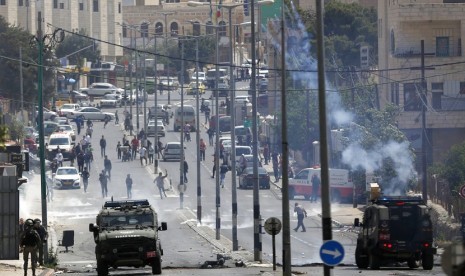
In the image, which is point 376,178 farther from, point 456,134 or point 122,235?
point 122,235

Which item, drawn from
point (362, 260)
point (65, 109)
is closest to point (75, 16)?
point (65, 109)

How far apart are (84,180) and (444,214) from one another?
76.3 ft

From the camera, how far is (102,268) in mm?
40625

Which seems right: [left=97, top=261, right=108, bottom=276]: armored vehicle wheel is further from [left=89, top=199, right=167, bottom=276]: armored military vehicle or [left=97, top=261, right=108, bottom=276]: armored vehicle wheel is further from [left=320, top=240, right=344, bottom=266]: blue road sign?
[left=320, top=240, right=344, bottom=266]: blue road sign

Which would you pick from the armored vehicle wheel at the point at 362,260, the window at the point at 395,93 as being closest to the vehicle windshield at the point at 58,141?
the window at the point at 395,93

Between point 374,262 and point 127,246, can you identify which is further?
point 374,262

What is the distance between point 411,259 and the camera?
41500 millimetres

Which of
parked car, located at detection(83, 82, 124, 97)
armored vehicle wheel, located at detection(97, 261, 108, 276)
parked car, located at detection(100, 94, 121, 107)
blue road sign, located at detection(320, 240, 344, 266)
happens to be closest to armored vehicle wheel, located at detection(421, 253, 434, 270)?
armored vehicle wheel, located at detection(97, 261, 108, 276)

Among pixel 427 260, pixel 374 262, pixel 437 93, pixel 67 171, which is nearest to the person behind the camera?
pixel 427 260

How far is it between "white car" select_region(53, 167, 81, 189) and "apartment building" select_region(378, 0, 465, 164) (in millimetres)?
17517

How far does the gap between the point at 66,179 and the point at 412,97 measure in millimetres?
19331

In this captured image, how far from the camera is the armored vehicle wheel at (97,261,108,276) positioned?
40469mm

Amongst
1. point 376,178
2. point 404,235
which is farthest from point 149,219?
point 376,178

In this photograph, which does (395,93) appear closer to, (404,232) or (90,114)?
(90,114)
